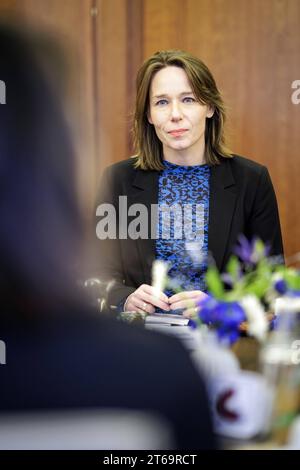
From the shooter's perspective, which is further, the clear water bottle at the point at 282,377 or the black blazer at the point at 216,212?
the black blazer at the point at 216,212

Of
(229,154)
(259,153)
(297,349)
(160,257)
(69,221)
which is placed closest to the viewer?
(69,221)

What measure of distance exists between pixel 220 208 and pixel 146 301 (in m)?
0.33

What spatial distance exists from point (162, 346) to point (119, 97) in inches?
57.0

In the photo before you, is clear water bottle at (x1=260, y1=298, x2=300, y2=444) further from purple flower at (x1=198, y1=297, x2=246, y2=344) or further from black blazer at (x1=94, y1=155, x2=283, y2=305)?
black blazer at (x1=94, y1=155, x2=283, y2=305)

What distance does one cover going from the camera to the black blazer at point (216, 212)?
1385 mm

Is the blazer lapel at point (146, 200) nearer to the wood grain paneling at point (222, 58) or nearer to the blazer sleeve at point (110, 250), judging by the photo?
the blazer sleeve at point (110, 250)

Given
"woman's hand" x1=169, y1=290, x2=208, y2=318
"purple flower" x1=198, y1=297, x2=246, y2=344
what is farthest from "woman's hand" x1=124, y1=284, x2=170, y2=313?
"purple flower" x1=198, y1=297, x2=246, y2=344

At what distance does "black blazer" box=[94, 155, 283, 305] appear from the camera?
138cm

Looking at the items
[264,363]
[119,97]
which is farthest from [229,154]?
[264,363]

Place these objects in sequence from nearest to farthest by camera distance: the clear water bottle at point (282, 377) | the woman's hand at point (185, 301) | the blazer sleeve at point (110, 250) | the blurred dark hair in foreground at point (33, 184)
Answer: the blurred dark hair in foreground at point (33, 184)
the clear water bottle at point (282, 377)
the woman's hand at point (185, 301)
the blazer sleeve at point (110, 250)

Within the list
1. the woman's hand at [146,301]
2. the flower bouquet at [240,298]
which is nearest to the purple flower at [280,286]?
the flower bouquet at [240,298]

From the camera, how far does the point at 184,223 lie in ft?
4.52
